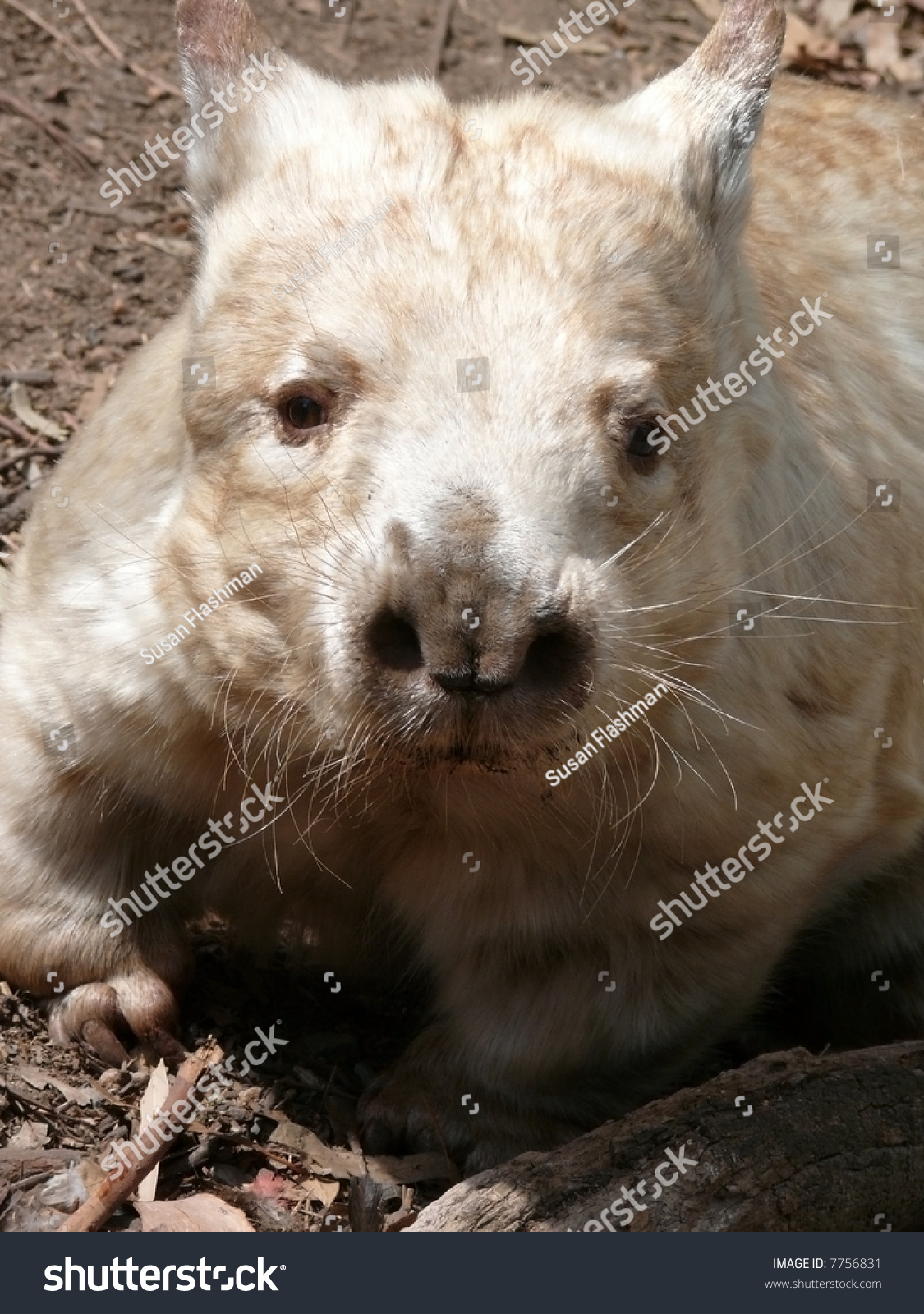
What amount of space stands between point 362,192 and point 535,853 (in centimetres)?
182

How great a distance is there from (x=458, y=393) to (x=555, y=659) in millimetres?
657

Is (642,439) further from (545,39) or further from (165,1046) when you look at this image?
(545,39)

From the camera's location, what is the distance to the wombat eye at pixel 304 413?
4023mm

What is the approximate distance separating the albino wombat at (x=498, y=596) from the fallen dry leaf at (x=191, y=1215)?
570 millimetres

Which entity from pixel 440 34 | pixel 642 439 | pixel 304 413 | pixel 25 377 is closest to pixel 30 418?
pixel 25 377

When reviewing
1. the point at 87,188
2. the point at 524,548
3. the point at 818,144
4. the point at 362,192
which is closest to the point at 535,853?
the point at 524,548

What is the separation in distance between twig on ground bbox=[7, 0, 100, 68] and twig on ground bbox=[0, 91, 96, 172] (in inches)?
17.6

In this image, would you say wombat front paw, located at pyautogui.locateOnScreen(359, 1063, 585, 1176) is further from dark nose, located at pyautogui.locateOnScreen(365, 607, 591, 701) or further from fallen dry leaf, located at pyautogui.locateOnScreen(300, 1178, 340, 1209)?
dark nose, located at pyautogui.locateOnScreen(365, 607, 591, 701)

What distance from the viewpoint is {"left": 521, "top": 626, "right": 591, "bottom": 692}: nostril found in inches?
142

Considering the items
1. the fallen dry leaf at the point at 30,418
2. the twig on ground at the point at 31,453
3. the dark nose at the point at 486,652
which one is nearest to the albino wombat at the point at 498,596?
the dark nose at the point at 486,652

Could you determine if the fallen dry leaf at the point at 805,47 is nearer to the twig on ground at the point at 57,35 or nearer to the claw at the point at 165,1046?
the twig on ground at the point at 57,35

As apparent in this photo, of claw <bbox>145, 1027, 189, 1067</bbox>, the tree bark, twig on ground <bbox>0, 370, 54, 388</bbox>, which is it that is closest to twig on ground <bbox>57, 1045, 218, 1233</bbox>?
claw <bbox>145, 1027, 189, 1067</bbox>

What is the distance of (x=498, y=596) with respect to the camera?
349 centimetres

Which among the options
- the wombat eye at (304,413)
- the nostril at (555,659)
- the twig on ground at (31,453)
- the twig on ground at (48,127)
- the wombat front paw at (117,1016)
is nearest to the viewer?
the nostril at (555,659)
